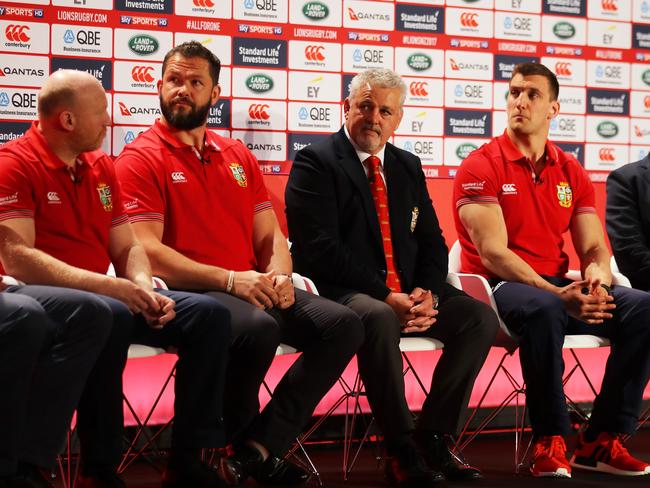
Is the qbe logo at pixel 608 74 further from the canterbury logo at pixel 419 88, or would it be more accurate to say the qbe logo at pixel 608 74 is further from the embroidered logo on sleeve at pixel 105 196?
the embroidered logo on sleeve at pixel 105 196

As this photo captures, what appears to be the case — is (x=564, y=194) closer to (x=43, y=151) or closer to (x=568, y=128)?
(x=568, y=128)

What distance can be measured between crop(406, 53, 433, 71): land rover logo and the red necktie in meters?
1.16

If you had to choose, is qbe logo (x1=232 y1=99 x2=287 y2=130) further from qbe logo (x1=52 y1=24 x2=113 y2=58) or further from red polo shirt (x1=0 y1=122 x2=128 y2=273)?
red polo shirt (x1=0 y1=122 x2=128 y2=273)

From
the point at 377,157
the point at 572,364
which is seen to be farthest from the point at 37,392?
the point at 572,364

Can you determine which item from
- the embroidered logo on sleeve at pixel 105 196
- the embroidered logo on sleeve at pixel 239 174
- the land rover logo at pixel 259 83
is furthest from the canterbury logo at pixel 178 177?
the land rover logo at pixel 259 83

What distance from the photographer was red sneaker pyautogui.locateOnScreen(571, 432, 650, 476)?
3916mm

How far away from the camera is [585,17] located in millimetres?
5371

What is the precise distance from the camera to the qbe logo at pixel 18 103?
4.34 m

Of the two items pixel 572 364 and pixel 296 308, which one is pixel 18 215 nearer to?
pixel 296 308

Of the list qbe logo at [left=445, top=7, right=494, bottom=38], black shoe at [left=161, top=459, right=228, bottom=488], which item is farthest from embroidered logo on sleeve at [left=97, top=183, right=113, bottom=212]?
qbe logo at [left=445, top=7, right=494, bottom=38]

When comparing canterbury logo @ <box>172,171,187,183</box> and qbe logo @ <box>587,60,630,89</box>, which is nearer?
canterbury logo @ <box>172,171,187,183</box>

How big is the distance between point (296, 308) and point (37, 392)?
1.05m

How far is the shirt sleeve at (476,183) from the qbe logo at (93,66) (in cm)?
165

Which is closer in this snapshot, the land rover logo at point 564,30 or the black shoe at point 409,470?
the black shoe at point 409,470
